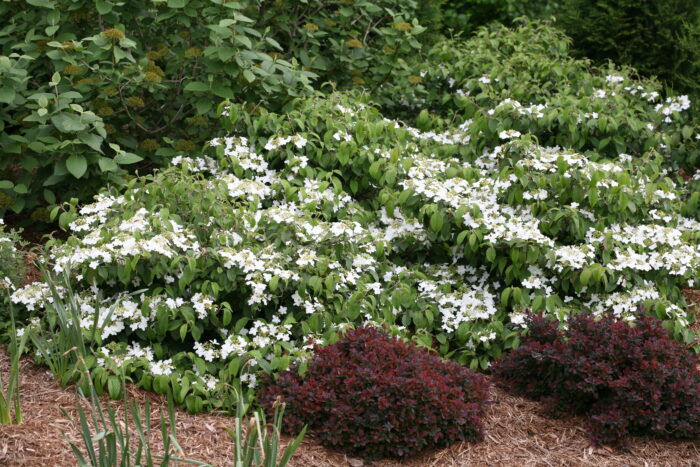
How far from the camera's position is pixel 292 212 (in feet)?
13.6

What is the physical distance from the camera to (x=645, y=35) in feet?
20.8

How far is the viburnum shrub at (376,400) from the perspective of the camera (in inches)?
126

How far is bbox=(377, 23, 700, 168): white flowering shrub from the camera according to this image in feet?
16.6

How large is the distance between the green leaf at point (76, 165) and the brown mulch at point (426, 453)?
1.04m

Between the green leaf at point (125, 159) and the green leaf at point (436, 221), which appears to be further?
the green leaf at point (125, 159)

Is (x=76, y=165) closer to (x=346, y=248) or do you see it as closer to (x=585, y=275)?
(x=346, y=248)

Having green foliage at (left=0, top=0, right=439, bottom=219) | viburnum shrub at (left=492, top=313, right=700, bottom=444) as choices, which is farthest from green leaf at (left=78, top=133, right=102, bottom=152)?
viburnum shrub at (left=492, top=313, right=700, bottom=444)

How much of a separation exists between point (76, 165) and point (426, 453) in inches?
94.5

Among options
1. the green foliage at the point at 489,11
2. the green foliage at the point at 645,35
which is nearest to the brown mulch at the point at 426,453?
the green foliage at the point at 645,35

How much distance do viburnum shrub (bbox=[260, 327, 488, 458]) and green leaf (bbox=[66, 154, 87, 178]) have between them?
167cm

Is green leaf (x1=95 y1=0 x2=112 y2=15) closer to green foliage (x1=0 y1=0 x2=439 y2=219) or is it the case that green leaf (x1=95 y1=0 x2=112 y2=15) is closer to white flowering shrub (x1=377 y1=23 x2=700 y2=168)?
green foliage (x1=0 y1=0 x2=439 y2=219)

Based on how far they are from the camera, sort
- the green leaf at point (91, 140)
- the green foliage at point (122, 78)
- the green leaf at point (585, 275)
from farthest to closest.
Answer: the green foliage at point (122, 78) < the green leaf at point (91, 140) < the green leaf at point (585, 275)

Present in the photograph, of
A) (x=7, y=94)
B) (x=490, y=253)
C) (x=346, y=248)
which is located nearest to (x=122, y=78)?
(x=7, y=94)

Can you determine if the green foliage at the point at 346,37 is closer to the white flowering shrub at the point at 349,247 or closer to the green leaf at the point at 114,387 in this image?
the white flowering shrub at the point at 349,247
